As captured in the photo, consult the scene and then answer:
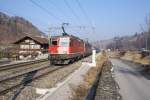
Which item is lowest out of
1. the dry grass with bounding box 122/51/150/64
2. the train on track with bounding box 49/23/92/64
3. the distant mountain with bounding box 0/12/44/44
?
the dry grass with bounding box 122/51/150/64

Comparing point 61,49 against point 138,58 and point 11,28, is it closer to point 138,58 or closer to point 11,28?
point 138,58

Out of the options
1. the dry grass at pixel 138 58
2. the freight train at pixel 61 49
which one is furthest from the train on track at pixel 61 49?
the dry grass at pixel 138 58

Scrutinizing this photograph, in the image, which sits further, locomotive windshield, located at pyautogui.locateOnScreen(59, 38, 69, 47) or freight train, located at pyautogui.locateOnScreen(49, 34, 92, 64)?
locomotive windshield, located at pyautogui.locateOnScreen(59, 38, 69, 47)

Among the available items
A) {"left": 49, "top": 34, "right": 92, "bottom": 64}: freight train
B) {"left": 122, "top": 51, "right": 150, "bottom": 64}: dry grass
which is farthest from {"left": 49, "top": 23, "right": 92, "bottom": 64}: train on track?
{"left": 122, "top": 51, "right": 150, "bottom": 64}: dry grass

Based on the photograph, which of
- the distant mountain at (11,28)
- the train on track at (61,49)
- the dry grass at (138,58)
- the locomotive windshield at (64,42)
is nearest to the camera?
the train on track at (61,49)

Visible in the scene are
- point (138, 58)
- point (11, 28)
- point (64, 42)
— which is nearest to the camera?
point (64, 42)

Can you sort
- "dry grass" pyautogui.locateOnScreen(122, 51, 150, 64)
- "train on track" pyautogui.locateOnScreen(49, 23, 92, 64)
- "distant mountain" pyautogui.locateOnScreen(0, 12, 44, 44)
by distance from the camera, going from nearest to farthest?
1. "train on track" pyautogui.locateOnScreen(49, 23, 92, 64)
2. "dry grass" pyautogui.locateOnScreen(122, 51, 150, 64)
3. "distant mountain" pyautogui.locateOnScreen(0, 12, 44, 44)

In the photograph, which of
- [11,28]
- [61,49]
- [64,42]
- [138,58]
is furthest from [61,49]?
[11,28]

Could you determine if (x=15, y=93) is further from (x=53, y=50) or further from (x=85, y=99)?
(x=53, y=50)

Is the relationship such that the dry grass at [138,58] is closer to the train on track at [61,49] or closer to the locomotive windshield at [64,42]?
the train on track at [61,49]

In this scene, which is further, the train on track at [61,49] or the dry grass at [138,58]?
the dry grass at [138,58]

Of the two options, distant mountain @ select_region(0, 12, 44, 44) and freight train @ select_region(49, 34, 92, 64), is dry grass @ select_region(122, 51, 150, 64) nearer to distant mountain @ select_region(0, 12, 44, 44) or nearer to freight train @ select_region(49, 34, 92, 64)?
freight train @ select_region(49, 34, 92, 64)

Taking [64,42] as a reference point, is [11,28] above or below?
above

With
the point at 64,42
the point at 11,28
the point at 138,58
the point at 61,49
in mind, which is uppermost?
the point at 11,28
